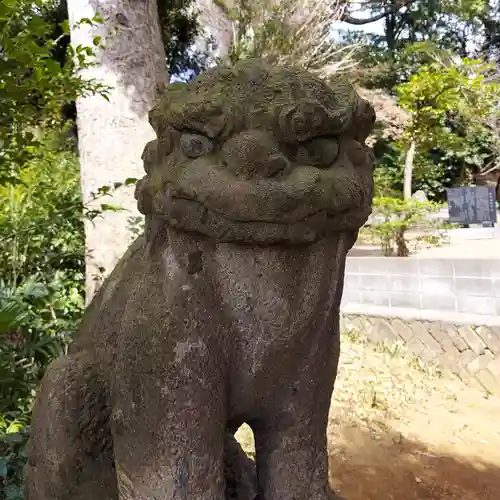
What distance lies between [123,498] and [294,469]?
0.34 meters

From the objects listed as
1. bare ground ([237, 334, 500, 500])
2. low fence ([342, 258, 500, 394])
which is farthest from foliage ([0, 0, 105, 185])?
low fence ([342, 258, 500, 394])

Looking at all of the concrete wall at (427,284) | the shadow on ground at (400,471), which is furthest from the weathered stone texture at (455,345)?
the shadow on ground at (400,471)

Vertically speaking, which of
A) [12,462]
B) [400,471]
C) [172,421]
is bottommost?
[400,471]

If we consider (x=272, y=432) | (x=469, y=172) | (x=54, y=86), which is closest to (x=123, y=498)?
(x=272, y=432)

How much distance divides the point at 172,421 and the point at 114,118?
2.97 meters

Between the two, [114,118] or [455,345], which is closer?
[114,118]

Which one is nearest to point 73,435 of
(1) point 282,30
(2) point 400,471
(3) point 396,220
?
(2) point 400,471

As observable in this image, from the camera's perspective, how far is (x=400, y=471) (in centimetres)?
322

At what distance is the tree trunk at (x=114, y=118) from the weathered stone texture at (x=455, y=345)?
2.50 meters

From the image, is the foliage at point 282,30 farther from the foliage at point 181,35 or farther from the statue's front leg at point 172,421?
the statue's front leg at point 172,421

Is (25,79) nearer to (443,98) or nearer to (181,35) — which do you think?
(181,35)

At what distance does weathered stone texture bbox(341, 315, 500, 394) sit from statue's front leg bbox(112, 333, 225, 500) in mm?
3624

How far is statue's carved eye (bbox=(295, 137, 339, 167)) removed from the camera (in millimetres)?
919

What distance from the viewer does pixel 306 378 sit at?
3.49ft
